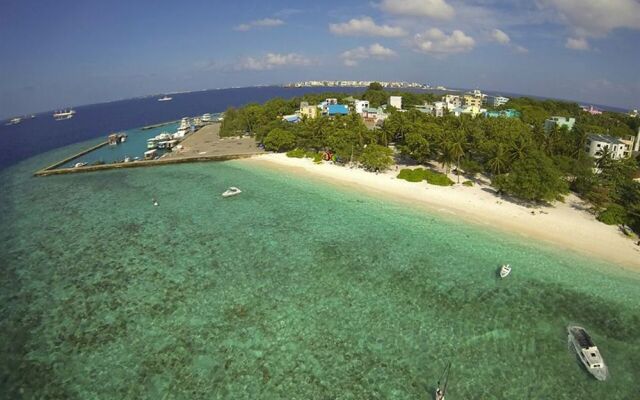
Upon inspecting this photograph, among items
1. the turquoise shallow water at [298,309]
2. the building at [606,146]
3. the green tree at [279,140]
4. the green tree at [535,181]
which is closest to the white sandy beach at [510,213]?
the green tree at [535,181]

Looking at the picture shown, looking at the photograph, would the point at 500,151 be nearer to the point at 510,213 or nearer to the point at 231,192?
the point at 510,213

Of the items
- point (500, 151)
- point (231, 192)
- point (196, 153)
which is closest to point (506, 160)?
point (500, 151)

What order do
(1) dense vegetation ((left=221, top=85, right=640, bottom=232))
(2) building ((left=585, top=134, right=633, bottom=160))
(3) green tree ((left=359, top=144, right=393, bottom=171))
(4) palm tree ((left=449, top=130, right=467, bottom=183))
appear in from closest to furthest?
(1) dense vegetation ((left=221, top=85, right=640, bottom=232)) → (4) palm tree ((left=449, top=130, right=467, bottom=183)) → (3) green tree ((left=359, top=144, right=393, bottom=171)) → (2) building ((left=585, top=134, right=633, bottom=160))

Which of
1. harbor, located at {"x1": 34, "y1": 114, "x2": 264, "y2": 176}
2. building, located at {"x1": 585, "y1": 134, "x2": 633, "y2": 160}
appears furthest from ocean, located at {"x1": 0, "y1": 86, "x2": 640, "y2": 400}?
building, located at {"x1": 585, "y1": 134, "x2": 633, "y2": 160}

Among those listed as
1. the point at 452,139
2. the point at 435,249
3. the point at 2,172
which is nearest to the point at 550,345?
the point at 435,249

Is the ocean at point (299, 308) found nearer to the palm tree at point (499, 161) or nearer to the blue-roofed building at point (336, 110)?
the palm tree at point (499, 161)

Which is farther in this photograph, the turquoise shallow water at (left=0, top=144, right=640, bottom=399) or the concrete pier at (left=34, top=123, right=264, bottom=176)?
the concrete pier at (left=34, top=123, right=264, bottom=176)

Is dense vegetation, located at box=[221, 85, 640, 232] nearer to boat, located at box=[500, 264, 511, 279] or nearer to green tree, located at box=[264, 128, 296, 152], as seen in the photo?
green tree, located at box=[264, 128, 296, 152]
